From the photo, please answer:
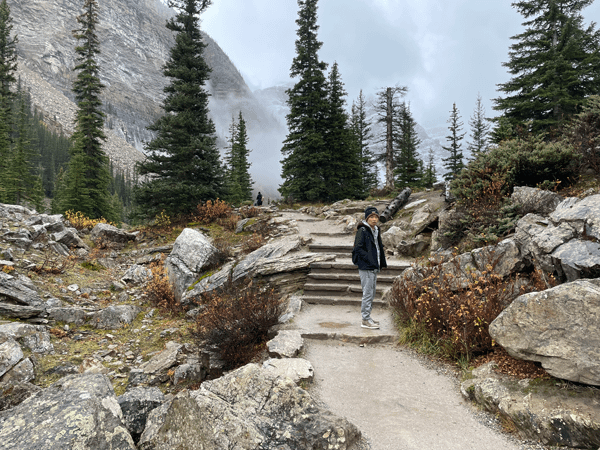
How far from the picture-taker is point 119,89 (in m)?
152

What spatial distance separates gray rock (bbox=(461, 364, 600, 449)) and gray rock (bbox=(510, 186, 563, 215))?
4.97 meters

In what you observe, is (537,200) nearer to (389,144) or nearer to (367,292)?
(367,292)

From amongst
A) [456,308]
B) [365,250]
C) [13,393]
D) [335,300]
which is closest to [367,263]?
[365,250]

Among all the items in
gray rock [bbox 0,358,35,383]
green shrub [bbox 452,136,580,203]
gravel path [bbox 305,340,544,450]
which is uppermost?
green shrub [bbox 452,136,580,203]

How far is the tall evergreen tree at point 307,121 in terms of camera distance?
22.2 metres

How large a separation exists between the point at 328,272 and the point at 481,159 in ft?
20.0

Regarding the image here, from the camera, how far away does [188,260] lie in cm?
998

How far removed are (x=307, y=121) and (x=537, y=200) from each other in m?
17.9

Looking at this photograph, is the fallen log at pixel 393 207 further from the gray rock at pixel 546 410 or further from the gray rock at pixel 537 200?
the gray rock at pixel 546 410

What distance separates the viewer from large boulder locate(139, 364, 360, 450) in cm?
280

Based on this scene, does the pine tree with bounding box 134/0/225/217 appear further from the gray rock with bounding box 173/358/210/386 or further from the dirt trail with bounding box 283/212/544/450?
the dirt trail with bounding box 283/212/544/450

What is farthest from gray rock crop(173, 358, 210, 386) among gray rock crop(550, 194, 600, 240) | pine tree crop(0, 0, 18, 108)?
pine tree crop(0, 0, 18, 108)

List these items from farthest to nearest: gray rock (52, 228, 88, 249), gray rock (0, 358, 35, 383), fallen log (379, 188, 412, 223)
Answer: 1. fallen log (379, 188, 412, 223)
2. gray rock (52, 228, 88, 249)
3. gray rock (0, 358, 35, 383)

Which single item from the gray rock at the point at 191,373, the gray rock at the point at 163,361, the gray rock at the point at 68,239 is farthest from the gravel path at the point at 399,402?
the gray rock at the point at 68,239
